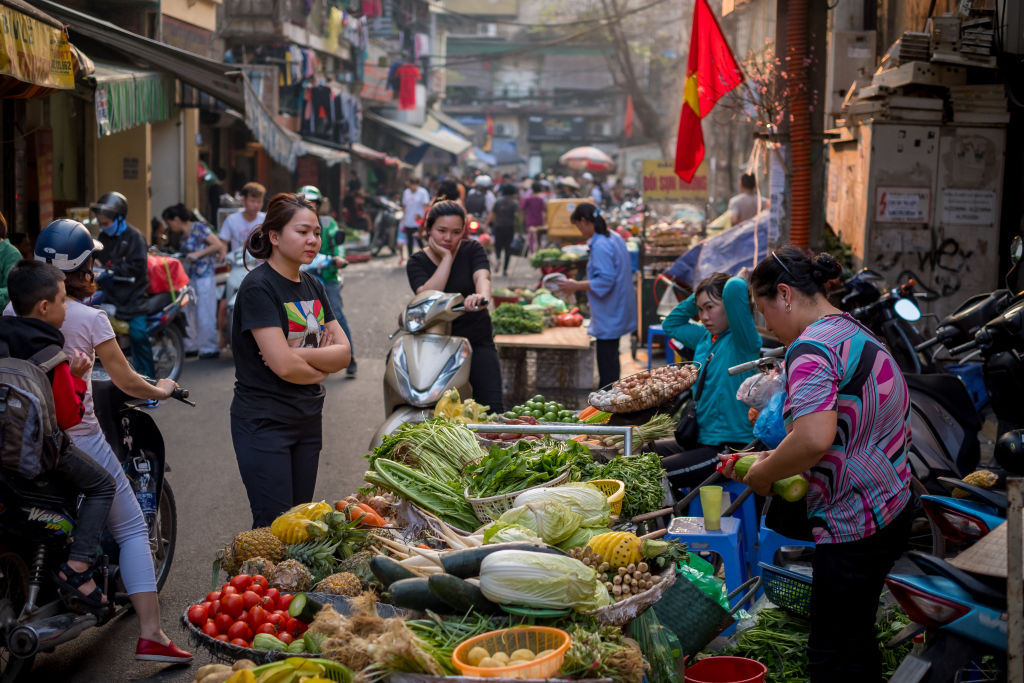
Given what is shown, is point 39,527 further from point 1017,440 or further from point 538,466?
point 1017,440

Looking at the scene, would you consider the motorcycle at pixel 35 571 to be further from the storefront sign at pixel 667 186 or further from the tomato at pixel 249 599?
the storefront sign at pixel 667 186

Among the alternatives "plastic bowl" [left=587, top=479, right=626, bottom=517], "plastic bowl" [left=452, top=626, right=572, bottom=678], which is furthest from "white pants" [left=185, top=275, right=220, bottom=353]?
"plastic bowl" [left=452, top=626, right=572, bottom=678]

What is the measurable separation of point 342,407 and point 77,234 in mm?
6508

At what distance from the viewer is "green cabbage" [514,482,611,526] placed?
13.4 feet

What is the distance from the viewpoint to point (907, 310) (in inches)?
322

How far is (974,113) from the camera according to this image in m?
9.58

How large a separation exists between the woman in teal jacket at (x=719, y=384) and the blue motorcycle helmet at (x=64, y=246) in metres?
3.40

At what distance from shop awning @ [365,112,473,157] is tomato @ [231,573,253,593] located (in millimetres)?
45615

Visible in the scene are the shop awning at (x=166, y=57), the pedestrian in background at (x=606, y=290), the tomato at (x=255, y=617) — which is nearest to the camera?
the tomato at (x=255, y=617)

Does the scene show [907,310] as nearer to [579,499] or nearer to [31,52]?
[579,499]

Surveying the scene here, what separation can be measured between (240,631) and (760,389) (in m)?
3.29

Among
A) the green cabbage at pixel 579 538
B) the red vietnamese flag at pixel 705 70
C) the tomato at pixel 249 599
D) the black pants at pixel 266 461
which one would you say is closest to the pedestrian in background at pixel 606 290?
the red vietnamese flag at pixel 705 70

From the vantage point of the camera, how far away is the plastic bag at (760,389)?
5.83 metres

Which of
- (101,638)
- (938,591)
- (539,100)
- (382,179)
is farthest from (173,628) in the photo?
(539,100)
